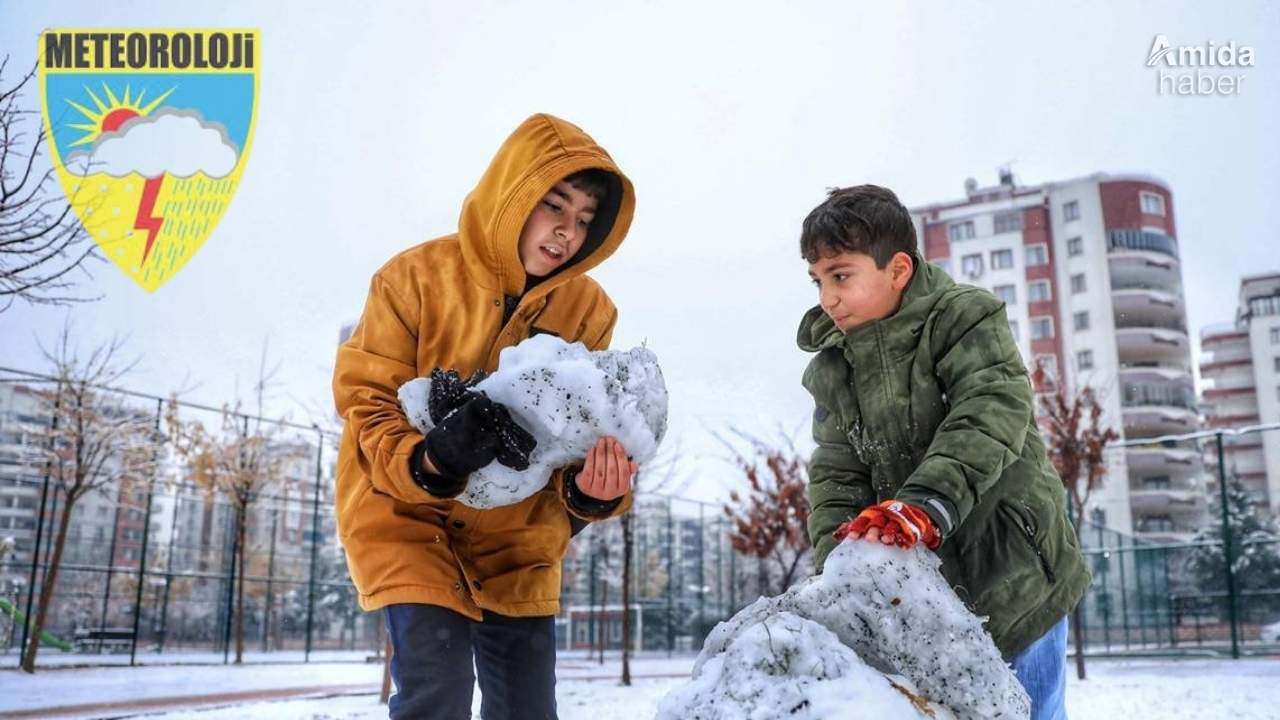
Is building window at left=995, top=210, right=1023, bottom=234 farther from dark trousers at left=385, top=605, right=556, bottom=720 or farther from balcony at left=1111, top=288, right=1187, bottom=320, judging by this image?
dark trousers at left=385, top=605, right=556, bottom=720

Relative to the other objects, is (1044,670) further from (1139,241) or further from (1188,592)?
(1139,241)

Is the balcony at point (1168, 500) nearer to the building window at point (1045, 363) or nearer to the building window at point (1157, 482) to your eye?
the building window at point (1157, 482)

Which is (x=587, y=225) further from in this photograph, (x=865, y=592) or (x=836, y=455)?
(x=865, y=592)

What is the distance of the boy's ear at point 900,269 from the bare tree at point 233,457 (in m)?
13.6

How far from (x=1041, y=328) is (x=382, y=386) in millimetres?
46236

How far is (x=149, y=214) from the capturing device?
7.82 metres

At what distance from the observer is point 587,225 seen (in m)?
2.61

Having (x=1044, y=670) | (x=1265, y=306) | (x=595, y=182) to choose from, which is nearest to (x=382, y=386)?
(x=595, y=182)

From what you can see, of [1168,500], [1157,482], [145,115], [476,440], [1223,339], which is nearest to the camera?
[476,440]

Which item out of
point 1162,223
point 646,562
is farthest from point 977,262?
point 646,562

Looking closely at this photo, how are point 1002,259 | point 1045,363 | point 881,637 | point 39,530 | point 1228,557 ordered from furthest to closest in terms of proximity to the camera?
point 1002,259
point 1045,363
point 39,530
point 1228,557
point 881,637

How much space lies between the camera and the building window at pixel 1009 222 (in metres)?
44.7

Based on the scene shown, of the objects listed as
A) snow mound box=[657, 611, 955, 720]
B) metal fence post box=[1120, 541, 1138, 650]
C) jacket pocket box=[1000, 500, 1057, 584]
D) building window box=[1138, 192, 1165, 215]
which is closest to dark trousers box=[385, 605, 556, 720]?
snow mound box=[657, 611, 955, 720]

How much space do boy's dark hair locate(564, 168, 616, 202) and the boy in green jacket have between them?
0.70 m
